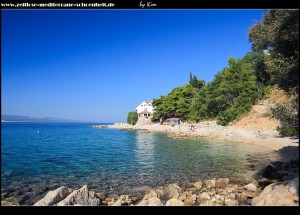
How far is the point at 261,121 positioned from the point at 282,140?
14.0 m

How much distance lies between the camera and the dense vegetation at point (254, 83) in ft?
36.7

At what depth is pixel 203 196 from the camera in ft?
35.4

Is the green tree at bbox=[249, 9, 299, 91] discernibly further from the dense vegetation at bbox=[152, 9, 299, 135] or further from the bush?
the bush

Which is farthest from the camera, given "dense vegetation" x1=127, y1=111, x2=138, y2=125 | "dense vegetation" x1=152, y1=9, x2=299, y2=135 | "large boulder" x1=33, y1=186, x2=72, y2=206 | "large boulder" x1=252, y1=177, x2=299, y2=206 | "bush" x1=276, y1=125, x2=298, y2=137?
"dense vegetation" x1=127, y1=111, x2=138, y2=125

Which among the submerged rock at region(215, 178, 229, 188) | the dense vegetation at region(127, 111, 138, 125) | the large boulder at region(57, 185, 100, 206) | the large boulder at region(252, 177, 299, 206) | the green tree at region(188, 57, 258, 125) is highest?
the green tree at region(188, 57, 258, 125)

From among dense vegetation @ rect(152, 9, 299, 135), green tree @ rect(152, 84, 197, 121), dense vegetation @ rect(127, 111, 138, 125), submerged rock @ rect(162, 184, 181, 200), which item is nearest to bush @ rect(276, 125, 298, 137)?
dense vegetation @ rect(152, 9, 299, 135)

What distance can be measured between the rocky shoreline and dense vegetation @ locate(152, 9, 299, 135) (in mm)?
3235

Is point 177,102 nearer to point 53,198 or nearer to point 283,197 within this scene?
point 53,198

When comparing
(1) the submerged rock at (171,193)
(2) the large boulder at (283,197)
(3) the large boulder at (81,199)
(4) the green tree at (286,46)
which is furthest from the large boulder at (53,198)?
(4) the green tree at (286,46)

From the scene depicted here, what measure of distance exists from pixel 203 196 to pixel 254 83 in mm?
46683

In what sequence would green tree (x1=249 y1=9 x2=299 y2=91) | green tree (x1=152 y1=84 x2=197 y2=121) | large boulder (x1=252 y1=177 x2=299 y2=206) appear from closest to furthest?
large boulder (x1=252 y1=177 x2=299 y2=206)
green tree (x1=249 y1=9 x2=299 y2=91)
green tree (x1=152 y1=84 x2=197 y2=121)

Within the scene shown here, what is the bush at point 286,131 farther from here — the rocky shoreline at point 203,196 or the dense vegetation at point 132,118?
the dense vegetation at point 132,118

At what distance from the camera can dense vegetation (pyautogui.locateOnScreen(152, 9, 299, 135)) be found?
11195 millimetres

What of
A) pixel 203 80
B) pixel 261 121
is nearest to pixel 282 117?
pixel 261 121
